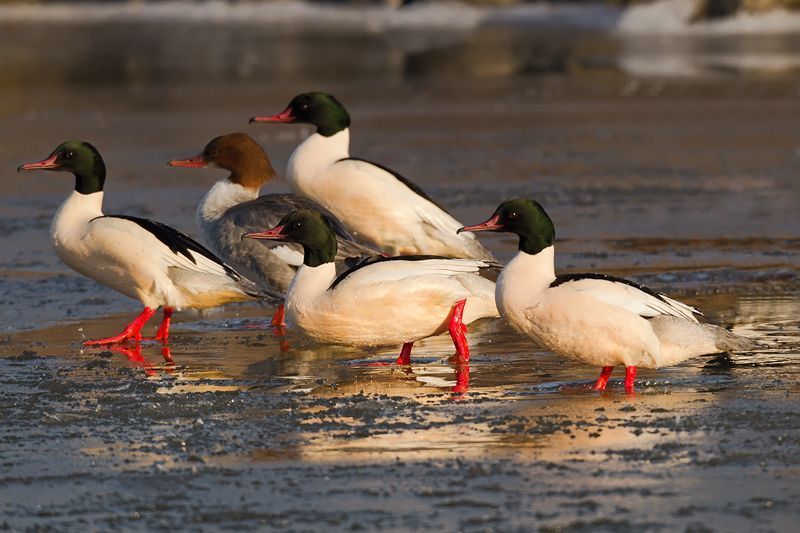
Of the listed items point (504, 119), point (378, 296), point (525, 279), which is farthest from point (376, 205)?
point (504, 119)

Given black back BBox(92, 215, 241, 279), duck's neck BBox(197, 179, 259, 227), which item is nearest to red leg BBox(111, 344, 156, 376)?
black back BBox(92, 215, 241, 279)

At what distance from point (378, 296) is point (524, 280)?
91 cm

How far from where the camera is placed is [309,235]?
7.94 metres

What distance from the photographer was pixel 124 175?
15.8m

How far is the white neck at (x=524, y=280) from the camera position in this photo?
23.2ft

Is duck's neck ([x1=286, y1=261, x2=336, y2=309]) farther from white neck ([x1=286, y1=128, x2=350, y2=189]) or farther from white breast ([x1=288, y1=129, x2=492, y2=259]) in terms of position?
white neck ([x1=286, y1=128, x2=350, y2=189])

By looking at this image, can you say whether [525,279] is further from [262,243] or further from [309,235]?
[262,243]

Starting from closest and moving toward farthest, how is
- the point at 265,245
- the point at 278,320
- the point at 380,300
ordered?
the point at 380,300, the point at 278,320, the point at 265,245

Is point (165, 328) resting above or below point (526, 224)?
below

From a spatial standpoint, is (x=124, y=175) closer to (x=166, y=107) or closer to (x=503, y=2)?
(x=166, y=107)

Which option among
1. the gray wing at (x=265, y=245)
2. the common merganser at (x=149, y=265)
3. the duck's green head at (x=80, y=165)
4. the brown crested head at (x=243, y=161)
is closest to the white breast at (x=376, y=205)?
the brown crested head at (x=243, y=161)

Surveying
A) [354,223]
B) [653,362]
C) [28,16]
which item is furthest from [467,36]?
[653,362]

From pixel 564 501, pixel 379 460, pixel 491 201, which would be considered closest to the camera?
pixel 564 501

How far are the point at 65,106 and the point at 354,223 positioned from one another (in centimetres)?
1306
